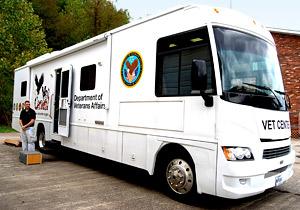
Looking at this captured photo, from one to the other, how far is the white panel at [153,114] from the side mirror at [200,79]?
56 centimetres

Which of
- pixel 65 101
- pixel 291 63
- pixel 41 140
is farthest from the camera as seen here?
pixel 291 63

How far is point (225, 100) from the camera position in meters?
4.87

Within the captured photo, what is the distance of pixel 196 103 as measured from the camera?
5242mm

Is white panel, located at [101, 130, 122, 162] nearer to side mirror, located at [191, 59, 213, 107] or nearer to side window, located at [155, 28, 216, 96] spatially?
side window, located at [155, 28, 216, 96]

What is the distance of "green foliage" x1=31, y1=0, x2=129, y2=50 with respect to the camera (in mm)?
34531

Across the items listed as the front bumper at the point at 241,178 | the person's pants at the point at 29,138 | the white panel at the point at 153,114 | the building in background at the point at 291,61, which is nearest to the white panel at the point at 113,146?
the white panel at the point at 153,114

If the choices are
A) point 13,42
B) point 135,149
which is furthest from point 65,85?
point 13,42

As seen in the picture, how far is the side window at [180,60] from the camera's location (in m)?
5.20

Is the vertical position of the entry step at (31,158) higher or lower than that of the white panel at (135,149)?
lower

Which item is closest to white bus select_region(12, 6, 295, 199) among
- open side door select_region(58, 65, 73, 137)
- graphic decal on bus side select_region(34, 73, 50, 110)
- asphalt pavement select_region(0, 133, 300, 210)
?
asphalt pavement select_region(0, 133, 300, 210)

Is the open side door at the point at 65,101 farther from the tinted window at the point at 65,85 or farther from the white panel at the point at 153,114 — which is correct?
the white panel at the point at 153,114

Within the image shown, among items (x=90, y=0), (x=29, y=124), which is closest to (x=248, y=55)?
(x=29, y=124)

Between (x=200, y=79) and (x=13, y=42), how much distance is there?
2258cm

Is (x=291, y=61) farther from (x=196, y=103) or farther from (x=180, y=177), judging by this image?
(x=180, y=177)
